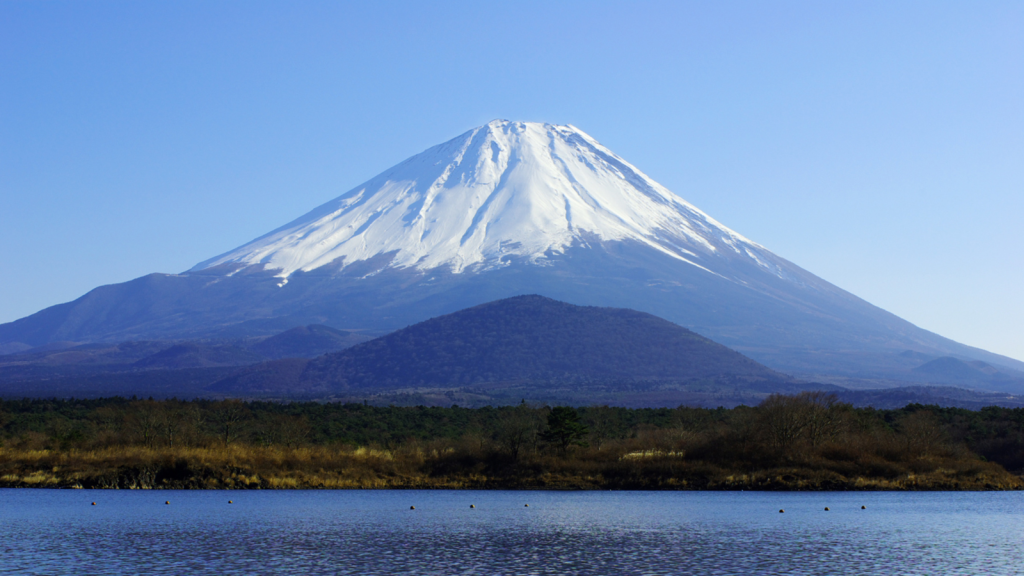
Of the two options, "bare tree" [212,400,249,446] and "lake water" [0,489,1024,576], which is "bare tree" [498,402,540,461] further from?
"bare tree" [212,400,249,446]

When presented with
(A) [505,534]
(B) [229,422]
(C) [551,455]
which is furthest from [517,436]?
(A) [505,534]

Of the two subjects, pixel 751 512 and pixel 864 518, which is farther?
pixel 751 512

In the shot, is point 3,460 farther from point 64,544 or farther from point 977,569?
point 977,569

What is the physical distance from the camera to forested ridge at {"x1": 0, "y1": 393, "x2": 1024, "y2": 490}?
6619cm

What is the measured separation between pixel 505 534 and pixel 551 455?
31144 mm

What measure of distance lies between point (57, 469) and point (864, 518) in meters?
47.9

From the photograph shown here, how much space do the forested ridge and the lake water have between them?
578 centimetres

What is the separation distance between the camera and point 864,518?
48.0m

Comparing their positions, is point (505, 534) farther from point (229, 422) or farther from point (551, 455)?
point (229, 422)

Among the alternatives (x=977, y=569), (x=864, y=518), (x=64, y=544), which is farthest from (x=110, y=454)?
(x=977, y=569)

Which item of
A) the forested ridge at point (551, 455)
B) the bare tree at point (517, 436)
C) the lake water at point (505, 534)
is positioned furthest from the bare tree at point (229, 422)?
the bare tree at point (517, 436)

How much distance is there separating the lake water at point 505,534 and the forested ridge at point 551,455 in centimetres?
578

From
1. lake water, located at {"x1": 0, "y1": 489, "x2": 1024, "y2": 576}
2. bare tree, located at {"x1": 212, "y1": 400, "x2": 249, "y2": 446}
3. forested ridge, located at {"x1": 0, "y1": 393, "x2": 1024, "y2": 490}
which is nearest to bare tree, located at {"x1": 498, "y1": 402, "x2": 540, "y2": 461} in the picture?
forested ridge, located at {"x1": 0, "y1": 393, "x2": 1024, "y2": 490}

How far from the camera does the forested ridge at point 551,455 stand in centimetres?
6619
